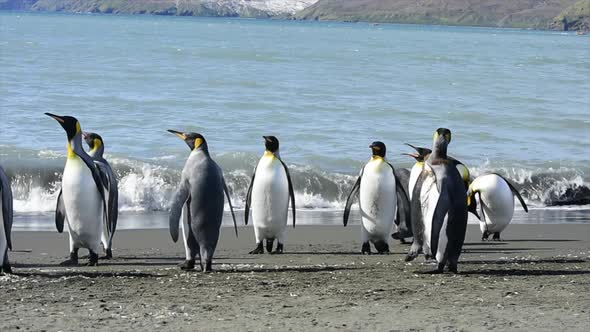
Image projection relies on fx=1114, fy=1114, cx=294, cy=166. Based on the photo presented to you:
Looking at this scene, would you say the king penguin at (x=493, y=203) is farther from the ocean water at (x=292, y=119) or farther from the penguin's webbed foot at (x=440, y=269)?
the penguin's webbed foot at (x=440, y=269)

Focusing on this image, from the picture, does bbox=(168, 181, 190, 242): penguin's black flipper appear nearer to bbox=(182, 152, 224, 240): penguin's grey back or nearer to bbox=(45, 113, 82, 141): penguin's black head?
bbox=(182, 152, 224, 240): penguin's grey back

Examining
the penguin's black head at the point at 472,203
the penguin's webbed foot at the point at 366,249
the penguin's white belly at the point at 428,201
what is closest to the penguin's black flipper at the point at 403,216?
the penguin's webbed foot at the point at 366,249

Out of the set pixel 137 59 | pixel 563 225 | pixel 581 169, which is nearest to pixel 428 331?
pixel 563 225

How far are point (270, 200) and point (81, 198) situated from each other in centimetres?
183

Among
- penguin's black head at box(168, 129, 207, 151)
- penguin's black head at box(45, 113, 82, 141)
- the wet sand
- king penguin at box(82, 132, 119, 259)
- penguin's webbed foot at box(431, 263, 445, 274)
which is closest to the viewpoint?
the wet sand

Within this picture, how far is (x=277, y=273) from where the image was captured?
7.48 m

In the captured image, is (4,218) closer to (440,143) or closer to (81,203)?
(81,203)

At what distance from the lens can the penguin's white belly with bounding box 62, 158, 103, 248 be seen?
8219 mm

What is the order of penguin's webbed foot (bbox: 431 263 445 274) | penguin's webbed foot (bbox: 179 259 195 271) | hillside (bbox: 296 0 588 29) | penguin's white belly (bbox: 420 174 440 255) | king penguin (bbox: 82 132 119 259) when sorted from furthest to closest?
hillside (bbox: 296 0 588 29), king penguin (bbox: 82 132 119 259), penguin's white belly (bbox: 420 174 440 255), penguin's webbed foot (bbox: 179 259 195 271), penguin's webbed foot (bbox: 431 263 445 274)

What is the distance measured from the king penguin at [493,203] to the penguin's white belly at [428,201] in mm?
2770

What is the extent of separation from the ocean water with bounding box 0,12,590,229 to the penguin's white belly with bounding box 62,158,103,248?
3.35m

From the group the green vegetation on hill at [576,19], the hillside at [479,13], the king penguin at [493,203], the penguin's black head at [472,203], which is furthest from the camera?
the hillside at [479,13]

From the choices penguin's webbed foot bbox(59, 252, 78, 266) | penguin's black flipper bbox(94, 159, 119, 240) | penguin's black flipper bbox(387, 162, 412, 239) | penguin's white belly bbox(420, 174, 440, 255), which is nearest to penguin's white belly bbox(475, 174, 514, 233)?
penguin's black flipper bbox(387, 162, 412, 239)

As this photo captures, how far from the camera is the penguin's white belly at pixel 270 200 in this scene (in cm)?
941
